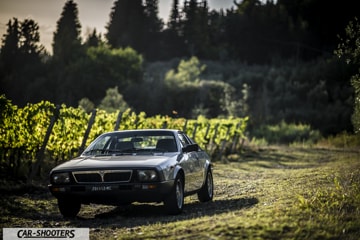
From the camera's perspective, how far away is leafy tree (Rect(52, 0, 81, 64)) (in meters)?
97.0

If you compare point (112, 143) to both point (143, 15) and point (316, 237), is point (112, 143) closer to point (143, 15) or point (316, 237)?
point (316, 237)

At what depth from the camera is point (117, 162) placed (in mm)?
11141

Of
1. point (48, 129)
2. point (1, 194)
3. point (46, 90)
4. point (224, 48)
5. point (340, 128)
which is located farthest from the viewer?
point (224, 48)

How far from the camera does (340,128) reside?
169 ft

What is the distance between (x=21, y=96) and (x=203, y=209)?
65.9 metres

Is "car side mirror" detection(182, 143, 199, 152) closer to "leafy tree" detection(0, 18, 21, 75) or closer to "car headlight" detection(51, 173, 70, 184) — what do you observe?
"car headlight" detection(51, 173, 70, 184)

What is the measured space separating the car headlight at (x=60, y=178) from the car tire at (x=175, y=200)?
1.67 metres

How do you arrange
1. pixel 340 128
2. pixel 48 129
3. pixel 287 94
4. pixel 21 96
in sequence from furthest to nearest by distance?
pixel 21 96, pixel 287 94, pixel 340 128, pixel 48 129

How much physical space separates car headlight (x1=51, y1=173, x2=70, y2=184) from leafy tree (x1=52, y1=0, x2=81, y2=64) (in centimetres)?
8382

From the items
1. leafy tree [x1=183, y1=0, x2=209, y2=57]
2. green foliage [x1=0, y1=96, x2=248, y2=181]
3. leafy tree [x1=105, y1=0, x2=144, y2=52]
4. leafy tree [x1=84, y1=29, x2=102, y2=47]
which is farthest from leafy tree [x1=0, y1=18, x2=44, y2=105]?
green foliage [x1=0, y1=96, x2=248, y2=181]

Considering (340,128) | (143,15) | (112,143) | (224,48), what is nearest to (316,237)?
(112,143)

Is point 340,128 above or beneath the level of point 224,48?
beneath

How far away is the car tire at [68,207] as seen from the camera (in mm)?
11477

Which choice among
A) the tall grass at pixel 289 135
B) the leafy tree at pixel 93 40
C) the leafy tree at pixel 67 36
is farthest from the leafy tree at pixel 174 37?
the tall grass at pixel 289 135
